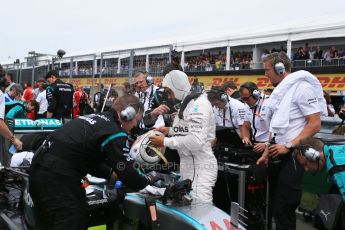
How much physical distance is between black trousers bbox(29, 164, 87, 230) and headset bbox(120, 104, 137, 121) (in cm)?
51

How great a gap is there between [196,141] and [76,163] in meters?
0.82

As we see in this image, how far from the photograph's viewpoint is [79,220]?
259 cm

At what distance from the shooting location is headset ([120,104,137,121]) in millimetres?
2627

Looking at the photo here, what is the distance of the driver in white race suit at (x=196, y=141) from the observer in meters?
2.84

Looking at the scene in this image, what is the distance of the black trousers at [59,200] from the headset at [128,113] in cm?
51

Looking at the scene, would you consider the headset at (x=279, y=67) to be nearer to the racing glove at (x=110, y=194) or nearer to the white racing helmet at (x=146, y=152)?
the white racing helmet at (x=146, y=152)

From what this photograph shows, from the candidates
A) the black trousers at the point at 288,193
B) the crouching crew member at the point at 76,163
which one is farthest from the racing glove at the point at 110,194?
the black trousers at the point at 288,193

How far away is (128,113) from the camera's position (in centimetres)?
262

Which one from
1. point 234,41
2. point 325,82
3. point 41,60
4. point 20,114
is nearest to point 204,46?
point 234,41

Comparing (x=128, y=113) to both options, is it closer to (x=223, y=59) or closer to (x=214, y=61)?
(x=223, y=59)

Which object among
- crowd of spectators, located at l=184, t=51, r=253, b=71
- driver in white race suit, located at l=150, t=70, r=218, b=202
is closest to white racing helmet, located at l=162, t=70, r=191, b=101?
driver in white race suit, located at l=150, t=70, r=218, b=202

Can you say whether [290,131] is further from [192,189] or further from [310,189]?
[310,189]

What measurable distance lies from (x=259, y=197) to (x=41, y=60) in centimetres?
1023

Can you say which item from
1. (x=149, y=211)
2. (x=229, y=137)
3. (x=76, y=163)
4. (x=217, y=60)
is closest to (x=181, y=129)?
(x=149, y=211)
